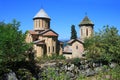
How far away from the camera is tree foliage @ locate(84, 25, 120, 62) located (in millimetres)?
33906

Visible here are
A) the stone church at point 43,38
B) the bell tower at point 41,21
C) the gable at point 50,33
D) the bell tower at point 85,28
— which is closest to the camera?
the stone church at point 43,38

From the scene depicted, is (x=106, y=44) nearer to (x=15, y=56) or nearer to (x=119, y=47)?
(x=119, y=47)

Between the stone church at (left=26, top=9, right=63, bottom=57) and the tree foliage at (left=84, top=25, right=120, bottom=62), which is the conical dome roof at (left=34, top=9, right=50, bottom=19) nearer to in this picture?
the stone church at (left=26, top=9, right=63, bottom=57)

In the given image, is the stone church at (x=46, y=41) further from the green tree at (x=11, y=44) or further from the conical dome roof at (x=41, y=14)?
the green tree at (x=11, y=44)

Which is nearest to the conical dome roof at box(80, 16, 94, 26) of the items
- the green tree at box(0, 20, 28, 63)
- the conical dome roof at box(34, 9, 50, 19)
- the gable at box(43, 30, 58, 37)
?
the conical dome roof at box(34, 9, 50, 19)

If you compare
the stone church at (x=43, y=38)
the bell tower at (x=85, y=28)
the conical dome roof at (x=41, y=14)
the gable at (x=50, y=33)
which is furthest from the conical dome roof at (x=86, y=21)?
the gable at (x=50, y=33)

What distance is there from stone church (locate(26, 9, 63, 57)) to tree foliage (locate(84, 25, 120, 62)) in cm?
600

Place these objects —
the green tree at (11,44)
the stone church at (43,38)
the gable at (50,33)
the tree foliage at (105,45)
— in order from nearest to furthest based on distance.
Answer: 1. the green tree at (11,44)
2. the tree foliage at (105,45)
3. the stone church at (43,38)
4. the gable at (50,33)

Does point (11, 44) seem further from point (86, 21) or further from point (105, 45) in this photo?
point (86, 21)

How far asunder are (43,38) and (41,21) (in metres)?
4.78

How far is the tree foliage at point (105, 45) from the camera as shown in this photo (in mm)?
33906

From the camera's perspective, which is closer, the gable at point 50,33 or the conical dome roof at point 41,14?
the gable at point 50,33

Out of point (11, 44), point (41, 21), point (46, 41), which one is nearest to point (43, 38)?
point (46, 41)

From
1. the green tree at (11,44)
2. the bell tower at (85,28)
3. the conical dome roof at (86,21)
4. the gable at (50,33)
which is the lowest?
the green tree at (11,44)
